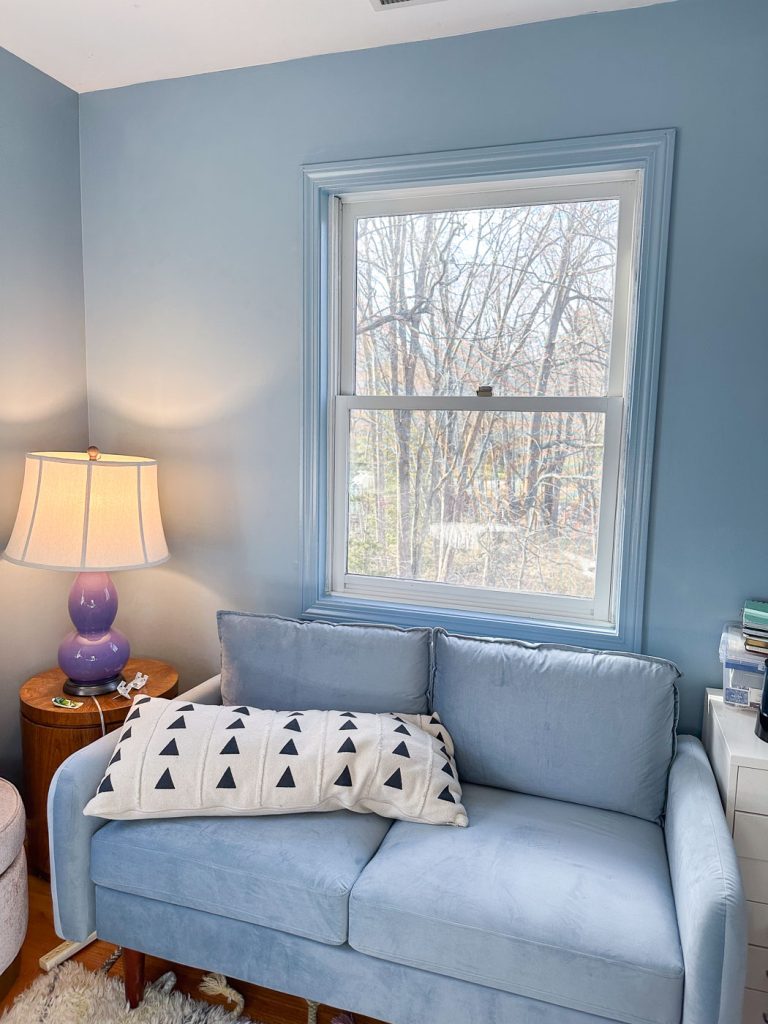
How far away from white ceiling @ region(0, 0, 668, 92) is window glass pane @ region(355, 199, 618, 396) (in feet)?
1.64

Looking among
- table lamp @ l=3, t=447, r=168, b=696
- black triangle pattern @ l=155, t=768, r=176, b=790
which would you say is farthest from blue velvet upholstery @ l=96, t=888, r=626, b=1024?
table lamp @ l=3, t=447, r=168, b=696

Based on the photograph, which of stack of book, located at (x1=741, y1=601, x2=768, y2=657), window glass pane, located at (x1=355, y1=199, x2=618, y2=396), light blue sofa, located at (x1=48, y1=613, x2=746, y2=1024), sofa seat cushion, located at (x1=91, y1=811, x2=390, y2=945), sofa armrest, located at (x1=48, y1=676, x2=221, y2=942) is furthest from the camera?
window glass pane, located at (x1=355, y1=199, x2=618, y2=396)

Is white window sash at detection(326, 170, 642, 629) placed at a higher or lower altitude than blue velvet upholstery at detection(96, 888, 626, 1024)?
higher

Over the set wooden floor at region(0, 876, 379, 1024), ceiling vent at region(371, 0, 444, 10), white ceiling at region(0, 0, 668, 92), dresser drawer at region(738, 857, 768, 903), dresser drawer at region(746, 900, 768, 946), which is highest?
white ceiling at region(0, 0, 668, 92)

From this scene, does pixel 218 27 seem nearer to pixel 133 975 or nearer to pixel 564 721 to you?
pixel 564 721

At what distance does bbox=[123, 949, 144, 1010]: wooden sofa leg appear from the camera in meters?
1.73

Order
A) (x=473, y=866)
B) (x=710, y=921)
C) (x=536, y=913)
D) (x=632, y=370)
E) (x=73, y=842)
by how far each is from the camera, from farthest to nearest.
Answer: (x=632, y=370) → (x=73, y=842) → (x=473, y=866) → (x=536, y=913) → (x=710, y=921)

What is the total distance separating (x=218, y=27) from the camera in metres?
2.05

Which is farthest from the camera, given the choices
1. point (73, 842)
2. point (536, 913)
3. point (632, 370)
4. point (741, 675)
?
point (632, 370)

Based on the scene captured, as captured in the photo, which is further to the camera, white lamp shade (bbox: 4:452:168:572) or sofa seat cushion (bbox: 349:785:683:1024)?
white lamp shade (bbox: 4:452:168:572)

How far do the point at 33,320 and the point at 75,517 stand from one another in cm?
78

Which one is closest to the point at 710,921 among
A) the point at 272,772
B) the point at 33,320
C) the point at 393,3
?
the point at 272,772

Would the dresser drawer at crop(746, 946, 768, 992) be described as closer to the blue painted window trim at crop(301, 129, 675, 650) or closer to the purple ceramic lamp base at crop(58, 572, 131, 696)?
the blue painted window trim at crop(301, 129, 675, 650)

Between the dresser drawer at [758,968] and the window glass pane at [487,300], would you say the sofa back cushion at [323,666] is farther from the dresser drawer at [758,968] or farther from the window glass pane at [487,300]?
the dresser drawer at [758,968]
